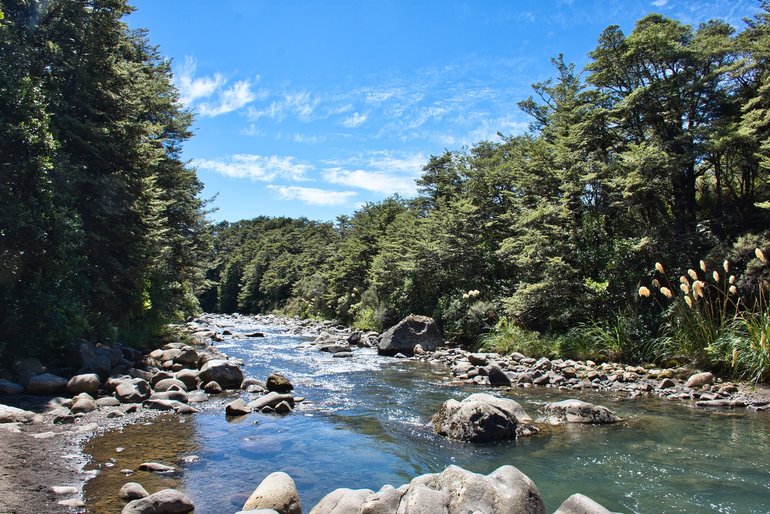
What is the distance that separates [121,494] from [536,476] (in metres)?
5.67

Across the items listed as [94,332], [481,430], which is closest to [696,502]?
[481,430]

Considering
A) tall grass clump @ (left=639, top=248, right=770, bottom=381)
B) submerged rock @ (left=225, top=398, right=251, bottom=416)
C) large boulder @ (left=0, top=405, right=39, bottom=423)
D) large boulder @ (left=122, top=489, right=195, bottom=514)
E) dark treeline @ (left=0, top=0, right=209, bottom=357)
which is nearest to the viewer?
large boulder @ (left=122, top=489, right=195, bottom=514)

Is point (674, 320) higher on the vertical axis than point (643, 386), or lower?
higher

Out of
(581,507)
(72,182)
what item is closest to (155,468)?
(581,507)

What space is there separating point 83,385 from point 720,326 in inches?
647

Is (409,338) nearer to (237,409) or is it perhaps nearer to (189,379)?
(189,379)

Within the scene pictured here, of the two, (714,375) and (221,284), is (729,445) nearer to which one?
(714,375)

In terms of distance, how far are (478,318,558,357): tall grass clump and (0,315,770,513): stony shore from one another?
2.81ft

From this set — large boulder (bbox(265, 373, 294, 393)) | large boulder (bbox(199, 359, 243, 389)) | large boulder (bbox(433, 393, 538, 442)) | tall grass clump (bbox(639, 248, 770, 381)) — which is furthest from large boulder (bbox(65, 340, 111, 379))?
tall grass clump (bbox(639, 248, 770, 381))

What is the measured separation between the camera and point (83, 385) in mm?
11039

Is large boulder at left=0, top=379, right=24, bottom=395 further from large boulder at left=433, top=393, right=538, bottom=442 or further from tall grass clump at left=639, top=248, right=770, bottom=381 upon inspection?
tall grass clump at left=639, top=248, right=770, bottom=381

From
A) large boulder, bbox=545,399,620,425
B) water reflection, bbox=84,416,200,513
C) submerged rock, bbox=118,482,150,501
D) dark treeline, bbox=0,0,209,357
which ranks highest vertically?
dark treeline, bbox=0,0,209,357

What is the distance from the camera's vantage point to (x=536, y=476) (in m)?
7.20

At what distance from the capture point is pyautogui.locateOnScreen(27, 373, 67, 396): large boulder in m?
10.6
